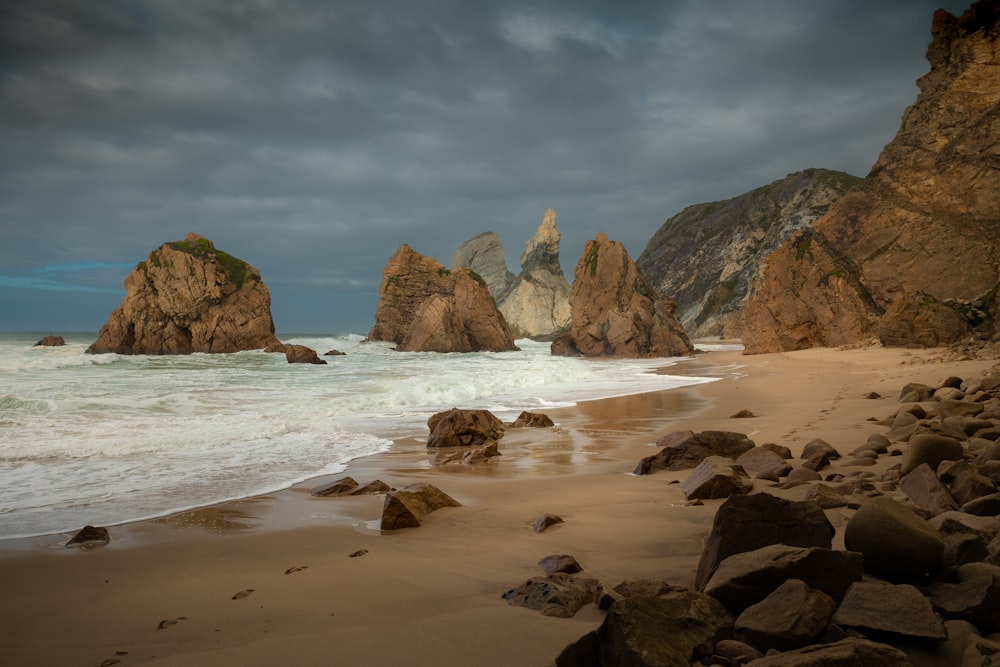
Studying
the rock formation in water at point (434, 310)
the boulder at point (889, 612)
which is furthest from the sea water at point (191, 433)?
the rock formation in water at point (434, 310)

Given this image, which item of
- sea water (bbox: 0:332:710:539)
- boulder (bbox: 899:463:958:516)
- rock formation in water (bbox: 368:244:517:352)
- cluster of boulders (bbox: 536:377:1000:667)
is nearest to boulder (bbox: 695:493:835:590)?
cluster of boulders (bbox: 536:377:1000:667)

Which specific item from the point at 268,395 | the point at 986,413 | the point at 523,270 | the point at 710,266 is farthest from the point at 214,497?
the point at 523,270

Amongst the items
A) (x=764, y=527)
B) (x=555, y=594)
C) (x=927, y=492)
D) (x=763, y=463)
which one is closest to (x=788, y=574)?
(x=764, y=527)

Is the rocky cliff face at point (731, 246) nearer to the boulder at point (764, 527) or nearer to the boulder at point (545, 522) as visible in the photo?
the boulder at point (545, 522)

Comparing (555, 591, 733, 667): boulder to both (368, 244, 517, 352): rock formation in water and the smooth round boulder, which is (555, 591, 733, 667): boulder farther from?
(368, 244, 517, 352): rock formation in water

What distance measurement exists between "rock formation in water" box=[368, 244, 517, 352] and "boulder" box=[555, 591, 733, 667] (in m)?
43.5

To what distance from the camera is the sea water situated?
17.4 ft

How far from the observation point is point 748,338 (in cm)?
3197

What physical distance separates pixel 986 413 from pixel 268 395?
13204mm

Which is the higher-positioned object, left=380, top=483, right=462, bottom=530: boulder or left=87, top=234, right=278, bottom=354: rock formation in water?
left=87, top=234, right=278, bottom=354: rock formation in water

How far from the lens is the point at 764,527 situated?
2.54 m

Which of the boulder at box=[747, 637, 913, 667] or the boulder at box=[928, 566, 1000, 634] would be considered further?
the boulder at box=[928, 566, 1000, 634]

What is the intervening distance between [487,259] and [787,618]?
385ft

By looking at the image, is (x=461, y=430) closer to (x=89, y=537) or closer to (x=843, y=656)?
(x=89, y=537)
